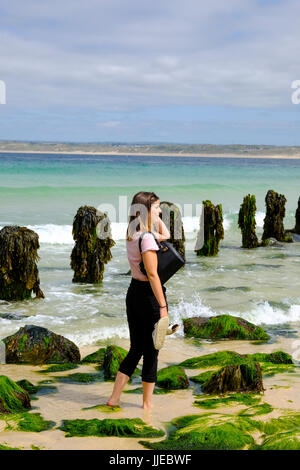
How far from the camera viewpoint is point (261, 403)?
5672mm

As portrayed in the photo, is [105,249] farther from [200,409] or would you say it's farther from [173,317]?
[200,409]

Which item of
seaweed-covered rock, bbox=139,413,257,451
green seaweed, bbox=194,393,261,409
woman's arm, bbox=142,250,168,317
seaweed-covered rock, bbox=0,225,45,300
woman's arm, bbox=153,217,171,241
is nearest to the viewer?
seaweed-covered rock, bbox=139,413,257,451

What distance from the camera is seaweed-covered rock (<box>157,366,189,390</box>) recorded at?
20.3ft

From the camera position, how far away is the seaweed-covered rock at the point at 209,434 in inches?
182

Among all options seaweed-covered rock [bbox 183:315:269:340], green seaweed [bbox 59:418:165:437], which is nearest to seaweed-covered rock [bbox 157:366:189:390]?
green seaweed [bbox 59:418:165:437]

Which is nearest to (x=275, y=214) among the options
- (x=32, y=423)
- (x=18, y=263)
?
(x=18, y=263)

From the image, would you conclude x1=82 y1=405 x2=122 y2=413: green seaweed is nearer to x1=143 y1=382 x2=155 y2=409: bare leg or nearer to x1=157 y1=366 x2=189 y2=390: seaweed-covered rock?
x1=143 y1=382 x2=155 y2=409: bare leg

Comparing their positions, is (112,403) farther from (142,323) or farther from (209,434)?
(209,434)

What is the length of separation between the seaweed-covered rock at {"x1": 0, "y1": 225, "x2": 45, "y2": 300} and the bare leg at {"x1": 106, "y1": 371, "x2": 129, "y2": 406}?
5.21 m

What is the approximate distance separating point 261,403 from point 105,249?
677cm

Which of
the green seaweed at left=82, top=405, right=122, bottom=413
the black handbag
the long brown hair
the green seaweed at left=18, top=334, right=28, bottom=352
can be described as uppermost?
the long brown hair

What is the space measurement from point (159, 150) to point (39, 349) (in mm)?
157245

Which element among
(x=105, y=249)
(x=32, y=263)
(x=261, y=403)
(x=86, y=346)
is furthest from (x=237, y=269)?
(x=261, y=403)

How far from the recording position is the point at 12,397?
5430 millimetres
